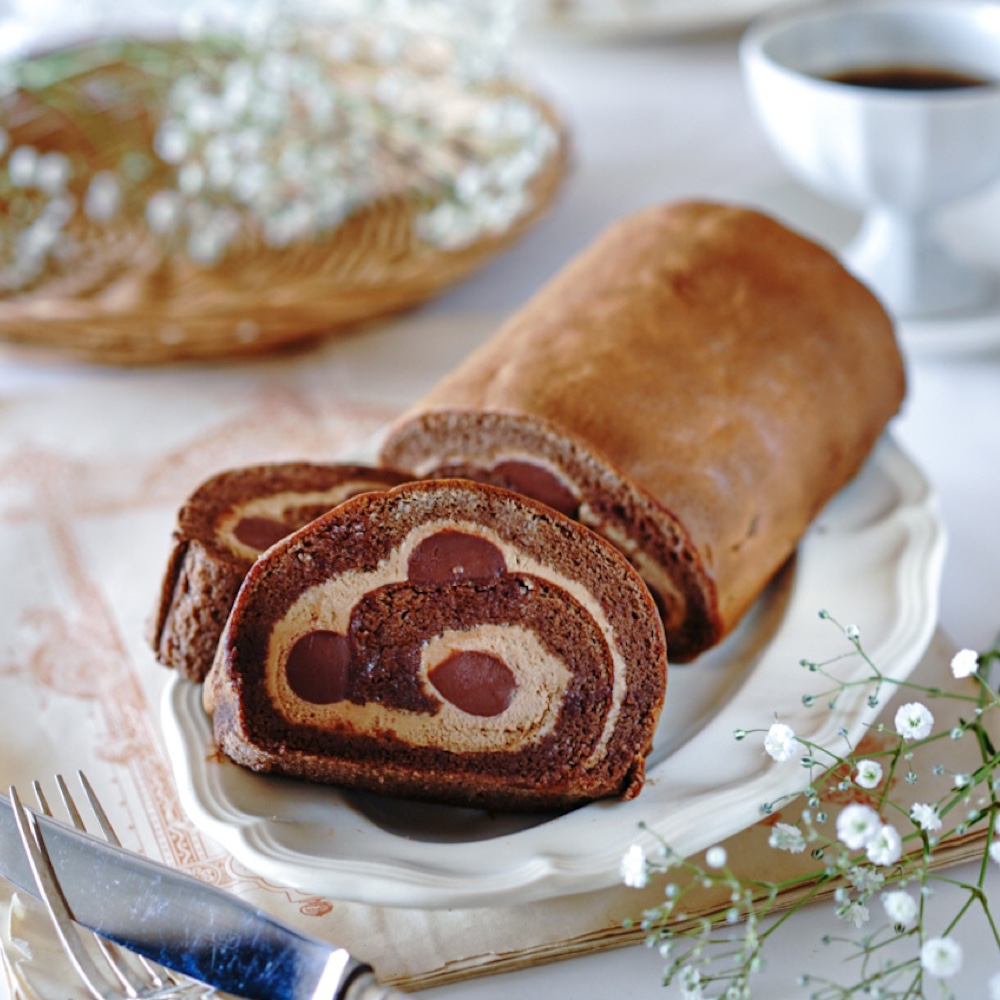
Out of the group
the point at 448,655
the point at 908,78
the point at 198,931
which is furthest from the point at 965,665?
the point at 908,78

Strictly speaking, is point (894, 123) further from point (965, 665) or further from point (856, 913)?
point (856, 913)

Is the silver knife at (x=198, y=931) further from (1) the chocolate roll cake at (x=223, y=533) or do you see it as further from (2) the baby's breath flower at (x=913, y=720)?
(2) the baby's breath flower at (x=913, y=720)

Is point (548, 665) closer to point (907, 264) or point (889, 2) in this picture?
point (907, 264)

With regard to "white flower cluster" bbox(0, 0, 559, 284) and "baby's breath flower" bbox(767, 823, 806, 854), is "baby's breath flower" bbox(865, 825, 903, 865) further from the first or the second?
"white flower cluster" bbox(0, 0, 559, 284)

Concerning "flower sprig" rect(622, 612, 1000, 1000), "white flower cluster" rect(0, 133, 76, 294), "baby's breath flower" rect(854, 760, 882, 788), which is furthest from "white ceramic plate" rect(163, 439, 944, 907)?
"white flower cluster" rect(0, 133, 76, 294)

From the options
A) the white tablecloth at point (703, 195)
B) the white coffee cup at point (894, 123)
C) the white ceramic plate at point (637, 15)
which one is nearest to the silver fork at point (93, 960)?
the white tablecloth at point (703, 195)

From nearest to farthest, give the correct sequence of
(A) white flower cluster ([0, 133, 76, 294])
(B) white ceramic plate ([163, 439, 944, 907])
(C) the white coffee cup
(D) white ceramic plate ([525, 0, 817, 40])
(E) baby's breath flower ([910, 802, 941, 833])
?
(E) baby's breath flower ([910, 802, 941, 833]) → (B) white ceramic plate ([163, 439, 944, 907]) → (C) the white coffee cup → (A) white flower cluster ([0, 133, 76, 294]) → (D) white ceramic plate ([525, 0, 817, 40])
